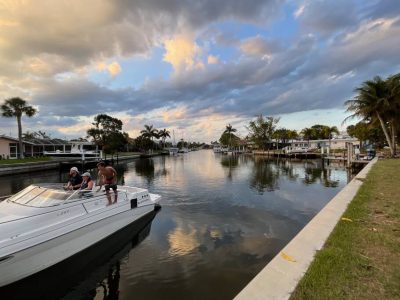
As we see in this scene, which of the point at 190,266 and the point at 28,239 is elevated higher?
the point at 28,239

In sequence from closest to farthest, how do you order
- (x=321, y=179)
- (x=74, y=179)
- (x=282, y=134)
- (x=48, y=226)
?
(x=48, y=226), (x=74, y=179), (x=321, y=179), (x=282, y=134)

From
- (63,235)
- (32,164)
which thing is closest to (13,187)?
(32,164)

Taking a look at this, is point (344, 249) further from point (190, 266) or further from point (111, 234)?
point (111, 234)

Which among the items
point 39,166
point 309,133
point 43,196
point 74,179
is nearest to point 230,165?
point 39,166

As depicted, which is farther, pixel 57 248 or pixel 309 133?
pixel 309 133

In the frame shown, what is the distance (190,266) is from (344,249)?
13.6ft

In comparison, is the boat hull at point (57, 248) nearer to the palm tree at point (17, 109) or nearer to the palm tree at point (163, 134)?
the palm tree at point (17, 109)

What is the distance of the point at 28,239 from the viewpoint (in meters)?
6.66

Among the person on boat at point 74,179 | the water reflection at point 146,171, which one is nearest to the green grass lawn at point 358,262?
the person on boat at point 74,179

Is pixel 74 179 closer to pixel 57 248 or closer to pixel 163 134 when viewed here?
pixel 57 248

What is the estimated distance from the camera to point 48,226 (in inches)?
288

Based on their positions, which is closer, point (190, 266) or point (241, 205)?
point (190, 266)

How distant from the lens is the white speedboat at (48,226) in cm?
645

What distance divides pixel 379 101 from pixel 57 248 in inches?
1497
